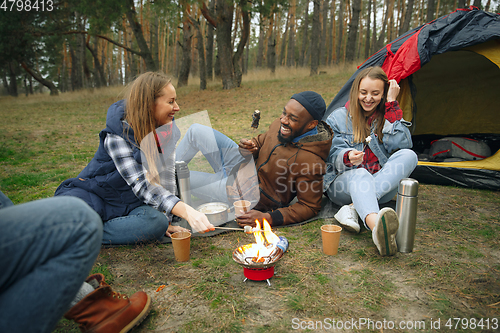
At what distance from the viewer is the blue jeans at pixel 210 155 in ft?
10.4

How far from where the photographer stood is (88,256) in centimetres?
105

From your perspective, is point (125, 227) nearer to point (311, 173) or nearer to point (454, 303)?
point (311, 173)

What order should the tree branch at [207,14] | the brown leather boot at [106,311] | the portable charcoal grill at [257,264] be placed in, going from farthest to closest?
1. the tree branch at [207,14]
2. the portable charcoal grill at [257,264]
3. the brown leather boot at [106,311]

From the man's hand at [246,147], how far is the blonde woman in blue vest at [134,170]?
0.67 metres

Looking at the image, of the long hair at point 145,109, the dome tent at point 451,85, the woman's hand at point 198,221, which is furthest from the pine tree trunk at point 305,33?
the woman's hand at point 198,221

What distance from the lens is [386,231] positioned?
6.78 feet

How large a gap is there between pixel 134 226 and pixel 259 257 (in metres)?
1.01

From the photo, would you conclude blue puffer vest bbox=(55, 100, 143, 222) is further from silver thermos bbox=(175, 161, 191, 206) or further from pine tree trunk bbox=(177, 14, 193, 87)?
pine tree trunk bbox=(177, 14, 193, 87)

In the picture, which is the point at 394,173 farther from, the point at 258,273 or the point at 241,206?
the point at 258,273

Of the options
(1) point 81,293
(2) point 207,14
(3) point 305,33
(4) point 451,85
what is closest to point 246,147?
(1) point 81,293

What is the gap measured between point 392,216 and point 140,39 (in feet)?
42.8

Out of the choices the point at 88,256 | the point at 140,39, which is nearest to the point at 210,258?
the point at 88,256

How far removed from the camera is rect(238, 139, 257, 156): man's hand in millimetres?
2816

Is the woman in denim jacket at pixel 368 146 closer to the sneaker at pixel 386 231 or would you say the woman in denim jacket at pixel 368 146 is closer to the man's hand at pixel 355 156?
the man's hand at pixel 355 156
